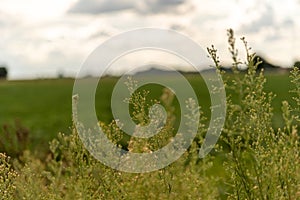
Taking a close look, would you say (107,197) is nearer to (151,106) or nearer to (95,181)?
(95,181)

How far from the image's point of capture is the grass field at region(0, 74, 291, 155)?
1485 inches

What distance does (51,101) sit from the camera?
48.4 metres

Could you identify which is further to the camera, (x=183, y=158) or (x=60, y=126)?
(x=60, y=126)

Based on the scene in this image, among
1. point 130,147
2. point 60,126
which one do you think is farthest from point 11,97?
point 130,147

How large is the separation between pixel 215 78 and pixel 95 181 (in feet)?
4.25

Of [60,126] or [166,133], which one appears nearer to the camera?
[166,133]

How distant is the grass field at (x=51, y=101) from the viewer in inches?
1485

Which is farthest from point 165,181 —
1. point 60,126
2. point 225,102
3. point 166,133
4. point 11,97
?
point 11,97

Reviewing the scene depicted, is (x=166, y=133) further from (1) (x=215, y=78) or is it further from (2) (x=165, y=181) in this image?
(1) (x=215, y=78)

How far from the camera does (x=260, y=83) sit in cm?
421

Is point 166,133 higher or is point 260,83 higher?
point 260,83

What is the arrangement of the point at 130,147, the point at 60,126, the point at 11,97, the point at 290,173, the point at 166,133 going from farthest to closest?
the point at 11,97 → the point at 60,126 → the point at 130,147 → the point at 166,133 → the point at 290,173

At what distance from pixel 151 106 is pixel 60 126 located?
33214mm

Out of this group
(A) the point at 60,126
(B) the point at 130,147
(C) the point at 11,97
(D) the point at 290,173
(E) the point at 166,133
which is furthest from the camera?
(C) the point at 11,97
